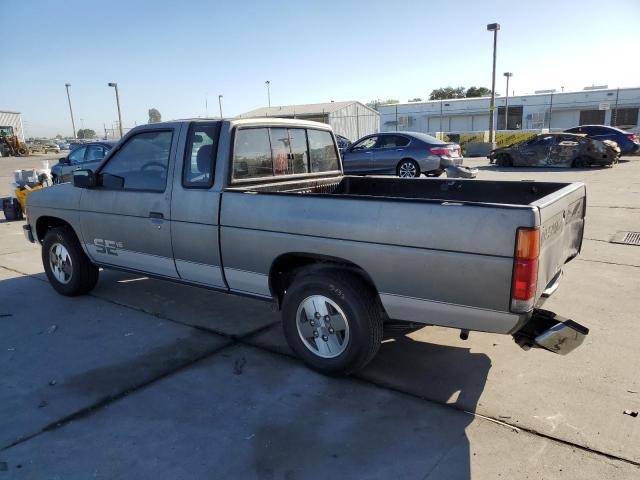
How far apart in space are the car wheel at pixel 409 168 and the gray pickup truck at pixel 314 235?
8.99 meters

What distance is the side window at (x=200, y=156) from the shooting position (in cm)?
411

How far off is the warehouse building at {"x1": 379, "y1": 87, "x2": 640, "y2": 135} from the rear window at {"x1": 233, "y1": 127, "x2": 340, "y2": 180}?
36662 millimetres

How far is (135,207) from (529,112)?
4508cm

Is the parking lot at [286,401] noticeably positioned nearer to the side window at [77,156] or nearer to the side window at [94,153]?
the side window at [94,153]

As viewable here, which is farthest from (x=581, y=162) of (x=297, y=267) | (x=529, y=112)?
(x=529, y=112)

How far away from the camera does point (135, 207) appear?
4621 mm

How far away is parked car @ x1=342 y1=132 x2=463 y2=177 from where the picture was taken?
14055 mm

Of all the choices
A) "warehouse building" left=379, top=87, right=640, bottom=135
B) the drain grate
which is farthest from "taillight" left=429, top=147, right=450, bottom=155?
"warehouse building" left=379, top=87, right=640, bottom=135

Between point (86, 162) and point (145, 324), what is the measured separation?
10.4 metres

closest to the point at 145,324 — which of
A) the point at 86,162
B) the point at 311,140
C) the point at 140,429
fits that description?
the point at 140,429

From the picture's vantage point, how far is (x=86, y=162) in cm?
1356

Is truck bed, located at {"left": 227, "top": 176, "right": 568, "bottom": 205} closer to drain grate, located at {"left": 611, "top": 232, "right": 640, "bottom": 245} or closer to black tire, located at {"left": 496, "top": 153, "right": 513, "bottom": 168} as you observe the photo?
drain grate, located at {"left": 611, "top": 232, "right": 640, "bottom": 245}

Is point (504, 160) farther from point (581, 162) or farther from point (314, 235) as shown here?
point (314, 235)

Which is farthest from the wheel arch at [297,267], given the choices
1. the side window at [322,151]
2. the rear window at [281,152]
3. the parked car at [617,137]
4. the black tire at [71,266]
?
the parked car at [617,137]
